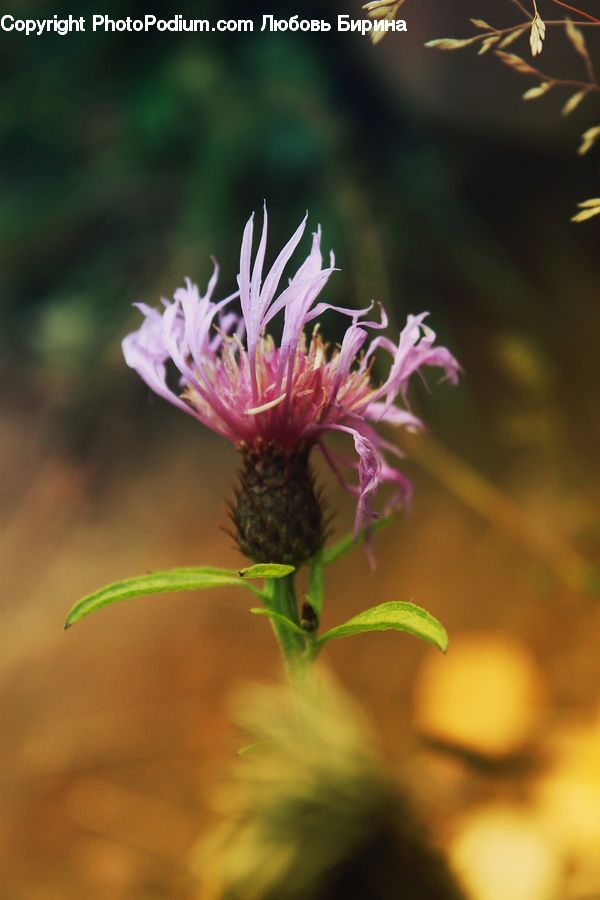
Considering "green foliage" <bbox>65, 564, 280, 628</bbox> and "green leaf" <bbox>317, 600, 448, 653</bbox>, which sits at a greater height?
"green foliage" <bbox>65, 564, 280, 628</bbox>

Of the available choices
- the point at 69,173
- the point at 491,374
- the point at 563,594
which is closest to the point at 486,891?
the point at 563,594

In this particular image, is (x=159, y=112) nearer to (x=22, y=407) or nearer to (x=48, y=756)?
(x=22, y=407)

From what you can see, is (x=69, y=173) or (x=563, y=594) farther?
(x=69, y=173)

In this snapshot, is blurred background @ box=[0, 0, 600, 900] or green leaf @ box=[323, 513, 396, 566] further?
blurred background @ box=[0, 0, 600, 900]

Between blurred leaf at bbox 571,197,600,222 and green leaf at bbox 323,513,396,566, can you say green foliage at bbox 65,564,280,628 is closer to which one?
green leaf at bbox 323,513,396,566

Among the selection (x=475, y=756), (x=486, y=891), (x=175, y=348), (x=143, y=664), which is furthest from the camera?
(x=143, y=664)

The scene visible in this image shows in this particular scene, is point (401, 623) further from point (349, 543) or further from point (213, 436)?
point (213, 436)

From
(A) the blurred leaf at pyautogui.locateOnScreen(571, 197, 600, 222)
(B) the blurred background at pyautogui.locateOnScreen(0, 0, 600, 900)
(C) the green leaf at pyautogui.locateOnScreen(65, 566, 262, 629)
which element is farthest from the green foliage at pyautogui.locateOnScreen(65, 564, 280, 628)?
(B) the blurred background at pyautogui.locateOnScreen(0, 0, 600, 900)

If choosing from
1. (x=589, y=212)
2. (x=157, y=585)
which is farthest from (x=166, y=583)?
(x=589, y=212)
